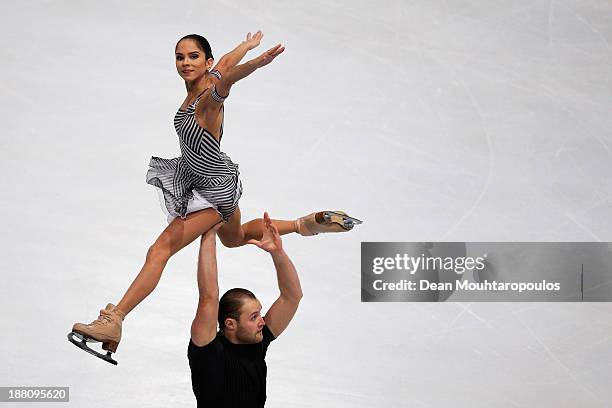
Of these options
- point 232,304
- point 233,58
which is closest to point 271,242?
point 232,304

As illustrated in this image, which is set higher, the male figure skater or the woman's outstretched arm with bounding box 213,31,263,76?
the woman's outstretched arm with bounding box 213,31,263,76

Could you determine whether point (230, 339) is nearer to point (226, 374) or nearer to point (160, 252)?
point (226, 374)

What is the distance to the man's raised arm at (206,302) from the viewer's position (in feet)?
12.9

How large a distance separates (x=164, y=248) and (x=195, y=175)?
0.32 meters

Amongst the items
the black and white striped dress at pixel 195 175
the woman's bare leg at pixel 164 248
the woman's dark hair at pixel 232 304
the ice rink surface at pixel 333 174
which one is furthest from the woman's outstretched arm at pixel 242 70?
the ice rink surface at pixel 333 174

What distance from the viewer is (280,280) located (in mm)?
4156

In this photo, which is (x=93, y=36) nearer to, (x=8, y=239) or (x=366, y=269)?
(x=8, y=239)

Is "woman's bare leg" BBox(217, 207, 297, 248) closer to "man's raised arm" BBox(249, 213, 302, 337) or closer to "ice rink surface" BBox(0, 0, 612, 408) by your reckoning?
"man's raised arm" BBox(249, 213, 302, 337)

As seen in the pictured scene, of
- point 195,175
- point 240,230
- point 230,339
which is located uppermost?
point 195,175

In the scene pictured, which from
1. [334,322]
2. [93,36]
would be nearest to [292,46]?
[93,36]

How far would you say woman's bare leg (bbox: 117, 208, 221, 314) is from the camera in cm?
416

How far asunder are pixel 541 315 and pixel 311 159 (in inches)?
66.4

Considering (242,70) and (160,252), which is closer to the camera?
(242,70)

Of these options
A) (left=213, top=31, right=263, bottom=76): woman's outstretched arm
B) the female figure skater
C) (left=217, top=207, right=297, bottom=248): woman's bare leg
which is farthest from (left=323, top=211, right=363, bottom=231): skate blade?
(left=213, top=31, right=263, bottom=76): woman's outstretched arm
